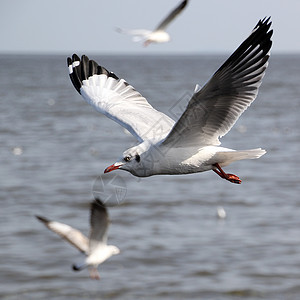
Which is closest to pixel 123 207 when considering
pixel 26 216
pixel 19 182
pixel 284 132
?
pixel 26 216

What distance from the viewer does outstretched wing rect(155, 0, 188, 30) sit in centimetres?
854

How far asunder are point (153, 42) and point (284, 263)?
7.65 metres

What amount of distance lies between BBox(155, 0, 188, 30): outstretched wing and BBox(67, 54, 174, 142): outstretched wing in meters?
0.83

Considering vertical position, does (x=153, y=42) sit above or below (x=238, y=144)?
below

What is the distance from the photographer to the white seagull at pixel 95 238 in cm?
550

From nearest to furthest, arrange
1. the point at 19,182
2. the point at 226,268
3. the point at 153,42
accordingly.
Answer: the point at 153,42
the point at 226,268
the point at 19,182

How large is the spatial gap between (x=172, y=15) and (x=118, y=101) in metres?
1.42

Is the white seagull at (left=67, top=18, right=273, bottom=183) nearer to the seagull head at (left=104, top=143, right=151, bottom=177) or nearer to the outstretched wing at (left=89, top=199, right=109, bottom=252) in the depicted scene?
the seagull head at (left=104, top=143, right=151, bottom=177)

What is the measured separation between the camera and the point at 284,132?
32.3 m

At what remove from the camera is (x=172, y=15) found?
8.77 metres

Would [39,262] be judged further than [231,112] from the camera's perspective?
Yes

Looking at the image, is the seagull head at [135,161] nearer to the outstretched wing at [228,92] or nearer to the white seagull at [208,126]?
the white seagull at [208,126]

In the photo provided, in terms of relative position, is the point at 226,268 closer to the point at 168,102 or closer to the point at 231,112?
the point at 231,112

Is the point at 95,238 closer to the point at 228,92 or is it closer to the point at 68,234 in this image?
the point at 68,234
